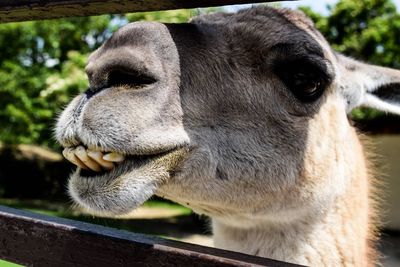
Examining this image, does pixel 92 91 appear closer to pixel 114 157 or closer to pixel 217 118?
pixel 114 157

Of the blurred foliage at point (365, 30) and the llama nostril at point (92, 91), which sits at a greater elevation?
the llama nostril at point (92, 91)

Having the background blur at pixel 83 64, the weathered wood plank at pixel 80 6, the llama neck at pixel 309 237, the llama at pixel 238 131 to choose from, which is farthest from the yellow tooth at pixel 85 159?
the background blur at pixel 83 64

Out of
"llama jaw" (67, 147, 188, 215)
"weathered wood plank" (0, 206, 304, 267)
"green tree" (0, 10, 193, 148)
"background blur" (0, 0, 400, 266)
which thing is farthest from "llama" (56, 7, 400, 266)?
"green tree" (0, 10, 193, 148)

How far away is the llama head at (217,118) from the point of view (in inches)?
72.5

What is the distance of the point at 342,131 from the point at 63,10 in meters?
1.70

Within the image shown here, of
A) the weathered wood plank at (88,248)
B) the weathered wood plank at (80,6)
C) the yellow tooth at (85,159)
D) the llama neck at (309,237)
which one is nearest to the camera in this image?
the weathered wood plank at (88,248)

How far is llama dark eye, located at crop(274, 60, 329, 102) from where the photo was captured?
93.7 inches

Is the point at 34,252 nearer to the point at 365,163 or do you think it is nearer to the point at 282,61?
the point at 282,61

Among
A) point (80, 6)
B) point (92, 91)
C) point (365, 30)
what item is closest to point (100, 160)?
point (92, 91)

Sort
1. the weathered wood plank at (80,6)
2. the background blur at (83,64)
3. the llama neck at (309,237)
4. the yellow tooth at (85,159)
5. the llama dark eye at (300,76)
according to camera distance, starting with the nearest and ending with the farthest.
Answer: the weathered wood plank at (80,6)
the yellow tooth at (85,159)
the llama dark eye at (300,76)
the llama neck at (309,237)
the background blur at (83,64)

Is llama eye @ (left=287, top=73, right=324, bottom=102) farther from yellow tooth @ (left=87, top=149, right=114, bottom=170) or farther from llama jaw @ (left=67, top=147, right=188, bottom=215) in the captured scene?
yellow tooth @ (left=87, top=149, right=114, bottom=170)

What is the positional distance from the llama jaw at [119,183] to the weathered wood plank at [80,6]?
1.76ft

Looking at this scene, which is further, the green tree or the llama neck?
the green tree

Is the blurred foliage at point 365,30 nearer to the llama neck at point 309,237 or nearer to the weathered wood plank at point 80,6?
the llama neck at point 309,237
